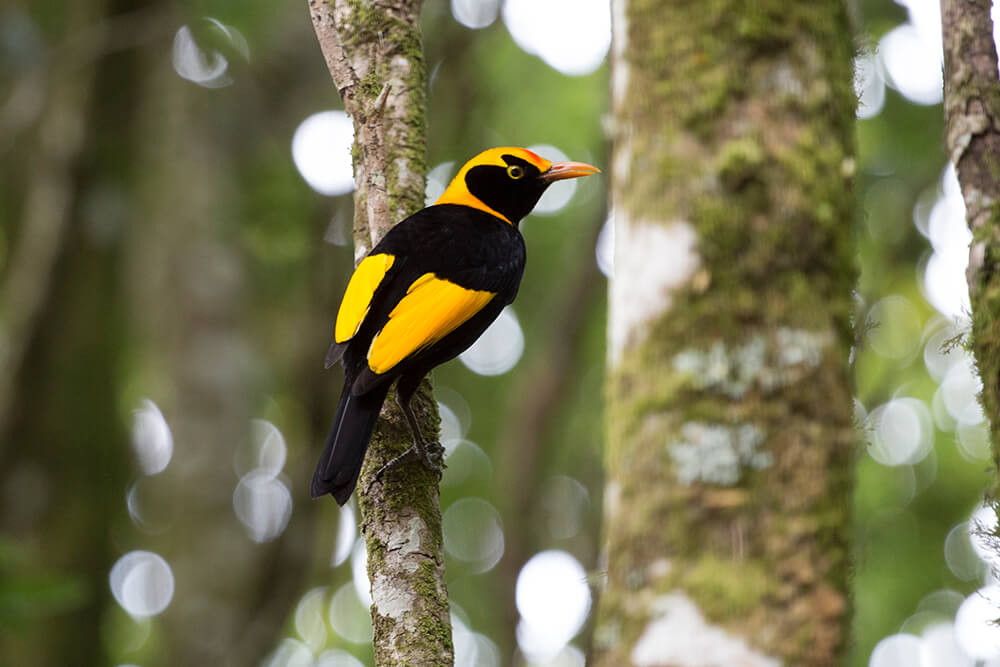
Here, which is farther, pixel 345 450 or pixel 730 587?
pixel 345 450

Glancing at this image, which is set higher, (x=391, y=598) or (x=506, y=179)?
(x=506, y=179)

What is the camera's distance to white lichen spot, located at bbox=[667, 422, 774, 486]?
1.50 meters

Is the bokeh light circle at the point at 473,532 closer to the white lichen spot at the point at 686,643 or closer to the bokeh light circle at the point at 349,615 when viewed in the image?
the bokeh light circle at the point at 349,615

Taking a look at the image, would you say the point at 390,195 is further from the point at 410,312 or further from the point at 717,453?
the point at 717,453

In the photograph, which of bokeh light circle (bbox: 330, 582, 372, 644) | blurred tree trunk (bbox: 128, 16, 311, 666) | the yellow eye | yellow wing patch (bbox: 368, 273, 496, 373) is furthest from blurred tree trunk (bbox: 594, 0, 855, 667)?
bokeh light circle (bbox: 330, 582, 372, 644)

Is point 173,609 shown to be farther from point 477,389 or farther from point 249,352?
point 477,389

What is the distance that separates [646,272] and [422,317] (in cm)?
202

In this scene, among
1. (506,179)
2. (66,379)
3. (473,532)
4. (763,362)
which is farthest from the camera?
(473,532)

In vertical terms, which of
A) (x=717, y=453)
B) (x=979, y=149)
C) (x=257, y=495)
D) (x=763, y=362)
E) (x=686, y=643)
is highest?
(x=257, y=495)

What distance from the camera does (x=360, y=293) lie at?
357 cm

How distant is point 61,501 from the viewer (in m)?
6.51

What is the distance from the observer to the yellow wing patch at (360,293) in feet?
11.4

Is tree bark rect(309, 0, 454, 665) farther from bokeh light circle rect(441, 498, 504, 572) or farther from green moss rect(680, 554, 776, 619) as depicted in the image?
bokeh light circle rect(441, 498, 504, 572)

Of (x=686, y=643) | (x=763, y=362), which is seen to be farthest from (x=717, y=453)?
(x=686, y=643)
